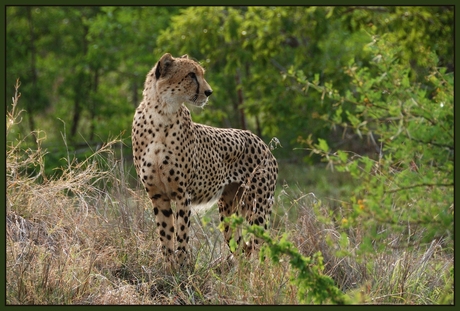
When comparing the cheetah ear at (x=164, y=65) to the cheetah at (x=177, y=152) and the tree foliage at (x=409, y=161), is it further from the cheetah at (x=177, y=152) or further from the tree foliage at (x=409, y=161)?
the tree foliage at (x=409, y=161)

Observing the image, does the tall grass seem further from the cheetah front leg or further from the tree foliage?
the tree foliage

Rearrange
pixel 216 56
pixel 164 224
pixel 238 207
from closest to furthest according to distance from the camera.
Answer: pixel 164 224, pixel 238 207, pixel 216 56

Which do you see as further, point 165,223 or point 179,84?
point 165,223

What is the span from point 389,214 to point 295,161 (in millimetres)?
10140

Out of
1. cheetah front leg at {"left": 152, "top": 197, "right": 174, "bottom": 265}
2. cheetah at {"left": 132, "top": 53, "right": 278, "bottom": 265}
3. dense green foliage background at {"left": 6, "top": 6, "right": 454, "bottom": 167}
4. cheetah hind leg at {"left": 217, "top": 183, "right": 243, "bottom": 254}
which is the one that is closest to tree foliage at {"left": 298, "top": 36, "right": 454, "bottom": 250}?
cheetah at {"left": 132, "top": 53, "right": 278, "bottom": 265}

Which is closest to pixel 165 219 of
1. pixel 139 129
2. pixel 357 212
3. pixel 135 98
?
pixel 139 129

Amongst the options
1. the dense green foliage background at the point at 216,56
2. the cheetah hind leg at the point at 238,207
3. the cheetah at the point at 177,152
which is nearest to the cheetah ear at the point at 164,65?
the cheetah at the point at 177,152

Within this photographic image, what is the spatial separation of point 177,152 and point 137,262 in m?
0.81

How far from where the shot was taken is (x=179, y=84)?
541 cm

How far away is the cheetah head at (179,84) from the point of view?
541 centimetres

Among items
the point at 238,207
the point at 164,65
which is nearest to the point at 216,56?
the point at 238,207

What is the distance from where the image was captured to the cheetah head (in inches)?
213

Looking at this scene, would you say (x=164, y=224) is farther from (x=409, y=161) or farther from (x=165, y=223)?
(x=409, y=161)

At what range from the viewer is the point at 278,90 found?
1127cm
